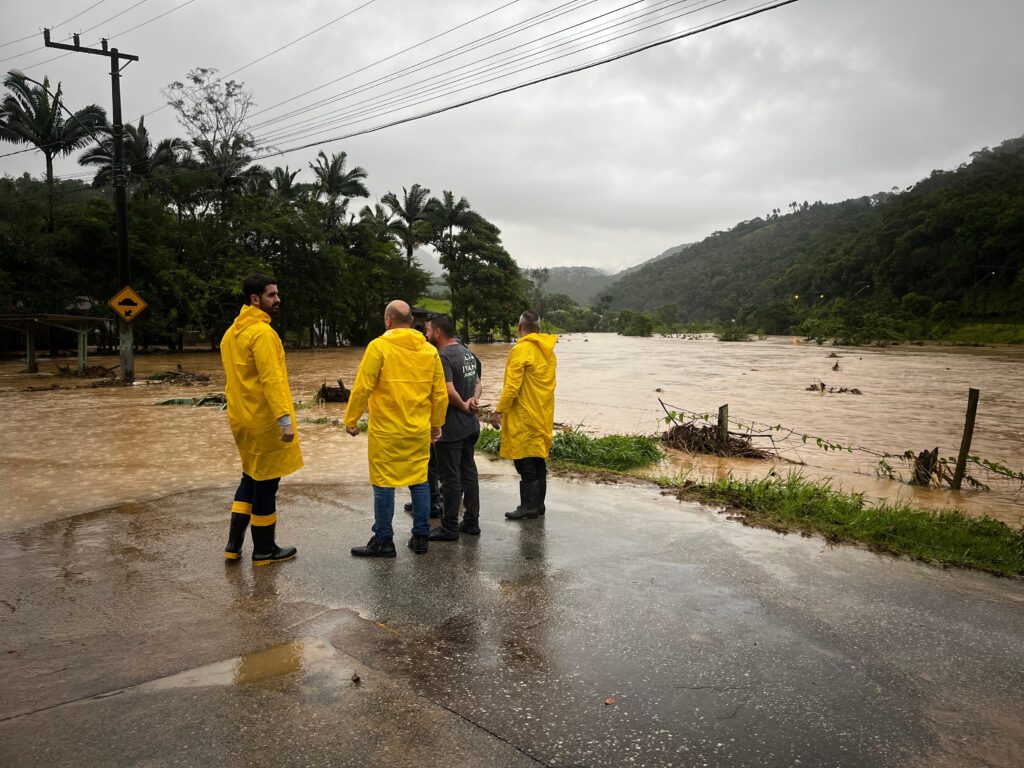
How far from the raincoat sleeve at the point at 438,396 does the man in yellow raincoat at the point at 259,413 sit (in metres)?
1.06

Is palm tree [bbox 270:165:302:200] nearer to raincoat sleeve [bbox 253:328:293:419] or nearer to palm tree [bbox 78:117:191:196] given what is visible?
palm tree [bbox 78:117:191:196]

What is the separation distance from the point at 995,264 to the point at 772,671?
72533 mm

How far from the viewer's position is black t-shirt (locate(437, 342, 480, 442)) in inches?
208

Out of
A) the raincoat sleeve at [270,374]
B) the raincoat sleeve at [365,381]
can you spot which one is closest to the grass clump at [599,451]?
the raincoat sleeve at [365,381]

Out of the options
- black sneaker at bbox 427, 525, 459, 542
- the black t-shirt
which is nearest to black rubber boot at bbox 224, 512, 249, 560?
black sneaker at bbox 427, 525, 459, 542

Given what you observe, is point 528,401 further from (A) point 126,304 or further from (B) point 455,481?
(A) point 126,304

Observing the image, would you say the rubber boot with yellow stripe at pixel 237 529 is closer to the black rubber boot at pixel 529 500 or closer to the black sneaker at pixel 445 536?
the black sneaker at pixel 445 536

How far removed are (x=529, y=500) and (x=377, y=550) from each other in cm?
164

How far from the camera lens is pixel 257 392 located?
4.41m

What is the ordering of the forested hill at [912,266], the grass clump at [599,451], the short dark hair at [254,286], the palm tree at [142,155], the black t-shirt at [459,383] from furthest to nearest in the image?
the forested hill at [912,266]
the palm tree at [142,155]
the grass clump at [599,451]
the black t-shirt at [459,383]
the short dark hair at [254,286]

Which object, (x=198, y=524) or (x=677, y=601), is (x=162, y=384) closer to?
(x=198, y=524)

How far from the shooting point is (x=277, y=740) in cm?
250

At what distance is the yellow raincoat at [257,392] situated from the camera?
14.2ft

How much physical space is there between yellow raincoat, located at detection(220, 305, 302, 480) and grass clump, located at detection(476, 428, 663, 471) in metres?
3.94
